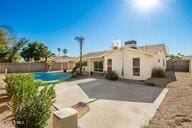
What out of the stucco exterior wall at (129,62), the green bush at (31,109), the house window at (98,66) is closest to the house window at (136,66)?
the stucco exterior wall at (129,62)

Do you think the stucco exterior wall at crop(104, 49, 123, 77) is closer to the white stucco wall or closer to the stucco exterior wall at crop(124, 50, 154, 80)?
the white stucco wall

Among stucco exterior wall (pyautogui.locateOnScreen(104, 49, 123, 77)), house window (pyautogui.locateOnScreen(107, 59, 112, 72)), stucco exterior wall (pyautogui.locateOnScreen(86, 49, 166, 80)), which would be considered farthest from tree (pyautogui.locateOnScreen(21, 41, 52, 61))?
stucco exterior wall (pyautogui.locateOnScreen(86, 49, 166, 80))

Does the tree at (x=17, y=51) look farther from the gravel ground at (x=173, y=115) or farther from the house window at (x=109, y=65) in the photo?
the gravel ground at (x=173, y=115)

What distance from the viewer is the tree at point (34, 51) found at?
134 feet

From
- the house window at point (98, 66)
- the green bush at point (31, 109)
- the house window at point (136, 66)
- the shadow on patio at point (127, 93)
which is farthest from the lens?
the house window at point (98, 66)

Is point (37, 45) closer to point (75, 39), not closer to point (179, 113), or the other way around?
point (75, 39)

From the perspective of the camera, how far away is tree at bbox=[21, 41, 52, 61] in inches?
1611

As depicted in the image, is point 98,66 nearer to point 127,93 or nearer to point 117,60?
point 117,60

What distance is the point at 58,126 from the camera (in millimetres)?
3854

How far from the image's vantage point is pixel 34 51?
4100 centimetres

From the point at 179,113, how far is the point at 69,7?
11947 millimetres

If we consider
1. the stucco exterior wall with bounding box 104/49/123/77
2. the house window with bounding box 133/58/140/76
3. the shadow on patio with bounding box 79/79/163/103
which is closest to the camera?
the shadow on patio with bounding box 79/79/163/103

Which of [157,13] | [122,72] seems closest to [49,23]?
[122,72]

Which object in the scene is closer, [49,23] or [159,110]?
[159,110]
